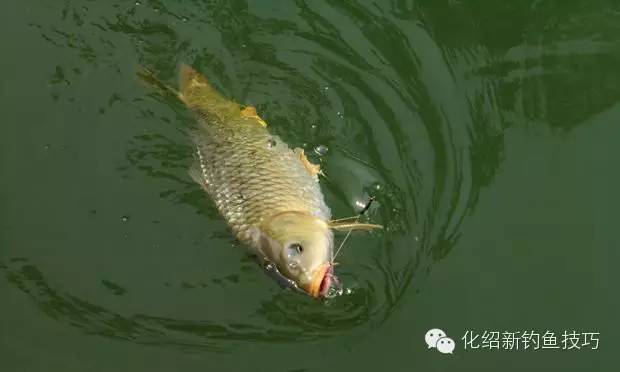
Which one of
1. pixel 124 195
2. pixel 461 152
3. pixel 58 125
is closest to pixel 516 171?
pixel 461 152

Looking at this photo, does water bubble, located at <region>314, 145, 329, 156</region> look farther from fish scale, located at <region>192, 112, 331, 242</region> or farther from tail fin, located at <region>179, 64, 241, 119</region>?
tail fin, located at <region>179, 64, 241, 119</region>

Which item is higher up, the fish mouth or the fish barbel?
the fish barbel

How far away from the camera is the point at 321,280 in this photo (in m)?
2.57

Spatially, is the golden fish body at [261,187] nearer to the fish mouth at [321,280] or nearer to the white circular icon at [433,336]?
the fish mouth at [321,280]

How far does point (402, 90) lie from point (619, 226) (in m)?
1.30

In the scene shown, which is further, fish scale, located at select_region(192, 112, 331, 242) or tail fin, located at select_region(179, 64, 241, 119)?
tail fin, located at select_region(179, 64, 241, 119)

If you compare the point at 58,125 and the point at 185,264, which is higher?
the point at 58,125

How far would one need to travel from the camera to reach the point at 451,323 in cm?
330

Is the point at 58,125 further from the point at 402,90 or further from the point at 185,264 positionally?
the point at 402,90

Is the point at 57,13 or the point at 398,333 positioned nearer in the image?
the point at 398,333

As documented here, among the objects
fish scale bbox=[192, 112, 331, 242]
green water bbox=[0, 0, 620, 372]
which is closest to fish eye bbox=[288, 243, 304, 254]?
fish scale bbox=[192, 112, 331, 242]

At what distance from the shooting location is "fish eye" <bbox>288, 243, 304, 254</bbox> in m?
2.60

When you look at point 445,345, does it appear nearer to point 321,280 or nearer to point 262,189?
point 321,280

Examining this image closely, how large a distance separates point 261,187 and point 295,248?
1.25 ft
